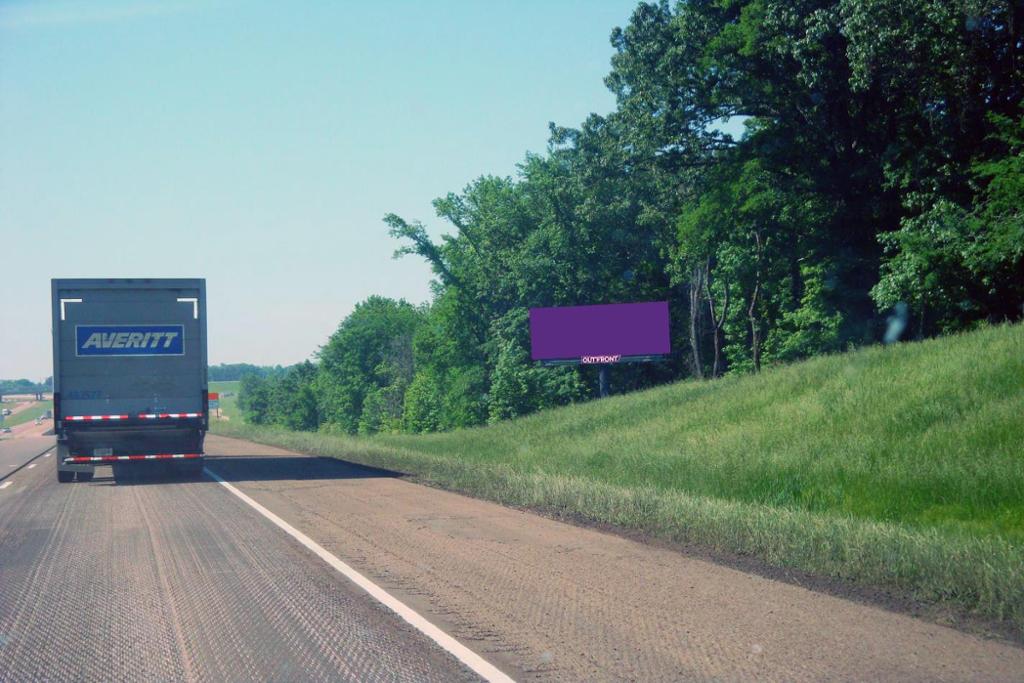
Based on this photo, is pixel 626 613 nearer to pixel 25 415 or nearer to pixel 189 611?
pixel 189 611

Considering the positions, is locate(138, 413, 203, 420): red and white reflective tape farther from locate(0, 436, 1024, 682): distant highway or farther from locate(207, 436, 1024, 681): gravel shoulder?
locate(207, 436, 1024, 681): gravel shoulder

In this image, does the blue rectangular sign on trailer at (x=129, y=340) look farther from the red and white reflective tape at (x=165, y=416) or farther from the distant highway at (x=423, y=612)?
the distant highway at (x=423, y=612)

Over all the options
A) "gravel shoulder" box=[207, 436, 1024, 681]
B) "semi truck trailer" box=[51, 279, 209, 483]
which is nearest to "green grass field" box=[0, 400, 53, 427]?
"semi truck trailer" box=[51, 279, 209, 483]

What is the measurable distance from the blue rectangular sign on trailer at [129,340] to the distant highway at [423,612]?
8.43 metres

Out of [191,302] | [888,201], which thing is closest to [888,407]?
[191,302]

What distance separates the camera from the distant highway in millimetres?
6484

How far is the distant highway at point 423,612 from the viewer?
6.48 meters

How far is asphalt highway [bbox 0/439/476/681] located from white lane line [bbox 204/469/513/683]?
89 mm

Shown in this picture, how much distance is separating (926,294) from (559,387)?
29.0 meters

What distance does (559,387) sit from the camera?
58781mm

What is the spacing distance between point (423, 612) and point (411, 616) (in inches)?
6.2

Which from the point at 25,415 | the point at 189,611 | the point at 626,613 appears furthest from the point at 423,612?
the point at 25,415

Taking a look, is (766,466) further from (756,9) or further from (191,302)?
(756,9)

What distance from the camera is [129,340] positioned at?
2175cm
